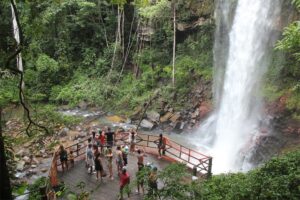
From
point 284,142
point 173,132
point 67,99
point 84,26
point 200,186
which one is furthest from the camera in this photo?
point 84,26

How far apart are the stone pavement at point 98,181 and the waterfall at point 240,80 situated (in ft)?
19.0

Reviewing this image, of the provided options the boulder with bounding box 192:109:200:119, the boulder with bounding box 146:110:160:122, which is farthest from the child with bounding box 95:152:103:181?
the boulder with bounding box 192:109:200:119

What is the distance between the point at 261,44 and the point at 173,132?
294 inches

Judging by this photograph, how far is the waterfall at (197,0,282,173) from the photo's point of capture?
19.4m

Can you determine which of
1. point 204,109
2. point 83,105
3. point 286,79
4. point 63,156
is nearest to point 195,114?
point 204,109

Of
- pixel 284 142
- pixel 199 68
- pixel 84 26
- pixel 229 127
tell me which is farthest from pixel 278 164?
pixel 84 26

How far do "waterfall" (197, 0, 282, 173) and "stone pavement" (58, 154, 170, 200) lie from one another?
5.78 metres

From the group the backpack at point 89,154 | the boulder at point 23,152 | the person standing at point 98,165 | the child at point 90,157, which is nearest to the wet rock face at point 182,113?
the boulder at point 23,152

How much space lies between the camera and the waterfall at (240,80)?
Answer: 1939 cm

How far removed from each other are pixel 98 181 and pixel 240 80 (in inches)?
486

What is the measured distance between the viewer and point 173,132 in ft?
71.8

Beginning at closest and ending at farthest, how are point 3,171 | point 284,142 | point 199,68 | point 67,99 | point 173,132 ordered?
point 3,171, point 284,142, point 173,132, point 199,68, point 67,99

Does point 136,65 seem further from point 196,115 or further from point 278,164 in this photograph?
point 278,164

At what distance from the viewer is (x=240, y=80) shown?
2138 cm
